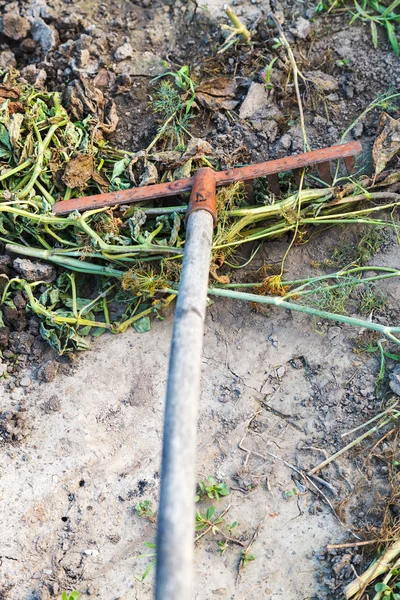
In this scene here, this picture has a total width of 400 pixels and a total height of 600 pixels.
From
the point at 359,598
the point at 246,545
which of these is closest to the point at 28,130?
the point at 246,545

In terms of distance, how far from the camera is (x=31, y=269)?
10.7ft

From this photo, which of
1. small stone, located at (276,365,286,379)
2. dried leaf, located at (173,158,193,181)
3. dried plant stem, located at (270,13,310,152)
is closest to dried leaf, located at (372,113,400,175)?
dried plant stem, located at (270,13,310,152)

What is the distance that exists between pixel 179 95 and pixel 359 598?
2.62 meters

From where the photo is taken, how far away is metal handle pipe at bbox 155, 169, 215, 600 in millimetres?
1706

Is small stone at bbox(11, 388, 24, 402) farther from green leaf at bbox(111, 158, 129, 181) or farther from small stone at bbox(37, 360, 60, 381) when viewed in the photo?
green leaf at bbox(111, 158, 129, 181)

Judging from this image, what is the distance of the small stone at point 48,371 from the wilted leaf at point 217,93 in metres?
1.58

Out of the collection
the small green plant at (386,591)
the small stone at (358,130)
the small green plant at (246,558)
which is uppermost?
the small stone at (358,130)

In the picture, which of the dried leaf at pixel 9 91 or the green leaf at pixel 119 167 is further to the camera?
the dried leaf at pixel 9 91

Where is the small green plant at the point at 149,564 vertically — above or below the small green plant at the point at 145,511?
below

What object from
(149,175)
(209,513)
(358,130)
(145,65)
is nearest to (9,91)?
(145,65)

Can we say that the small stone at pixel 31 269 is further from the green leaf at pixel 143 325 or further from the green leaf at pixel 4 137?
the green leaf at pixel 4 137

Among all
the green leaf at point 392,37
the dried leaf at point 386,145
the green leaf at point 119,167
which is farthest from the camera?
the green leaf at point 392,37

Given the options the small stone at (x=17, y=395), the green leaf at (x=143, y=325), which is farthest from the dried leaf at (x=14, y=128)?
the small stone at (x=17, y=395)

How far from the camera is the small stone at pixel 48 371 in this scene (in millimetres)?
3188
